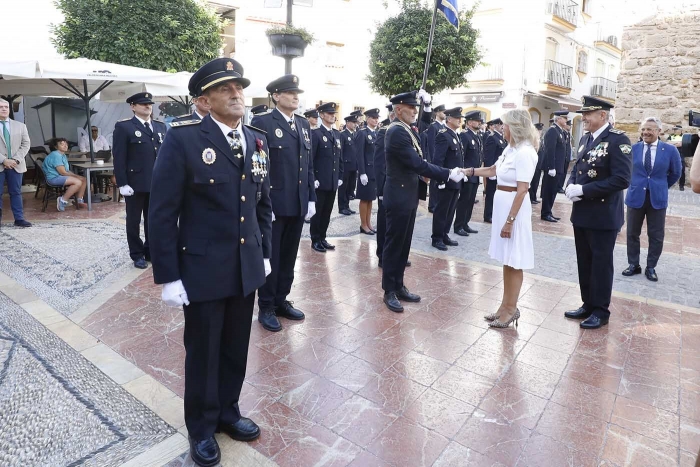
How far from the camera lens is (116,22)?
14.2m

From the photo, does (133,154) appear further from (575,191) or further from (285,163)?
(575,191)

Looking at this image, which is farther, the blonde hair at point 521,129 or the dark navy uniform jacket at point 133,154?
the dark navy uniform jacket at point 133,154

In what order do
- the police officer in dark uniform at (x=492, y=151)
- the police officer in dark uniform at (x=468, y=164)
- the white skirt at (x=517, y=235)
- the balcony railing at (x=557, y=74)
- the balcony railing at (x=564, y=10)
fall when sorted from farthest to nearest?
the balcony railing at (x=557, y=74)
the balcony railing at (x=564, y=10)
the police officer in dark uniform at (x=492, y=151)
the police officer in dark uniform at (x=468, y=164)
the white skirt at (x=517, y=235)

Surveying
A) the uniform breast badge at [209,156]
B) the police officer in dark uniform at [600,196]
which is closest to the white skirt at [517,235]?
the police officer in dark uniform at [600,196]

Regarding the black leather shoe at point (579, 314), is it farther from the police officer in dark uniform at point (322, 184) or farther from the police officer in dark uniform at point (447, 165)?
the police officer in dark uniform at point (322, 184)

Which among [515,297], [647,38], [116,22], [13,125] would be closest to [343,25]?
[116,22]

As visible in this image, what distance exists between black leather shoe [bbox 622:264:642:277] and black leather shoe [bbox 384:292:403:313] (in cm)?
331

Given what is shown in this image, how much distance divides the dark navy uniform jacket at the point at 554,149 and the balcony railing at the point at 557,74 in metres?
15.1

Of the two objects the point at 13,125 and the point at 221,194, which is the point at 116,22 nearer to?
the point at 13,125

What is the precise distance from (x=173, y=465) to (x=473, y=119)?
7.53m

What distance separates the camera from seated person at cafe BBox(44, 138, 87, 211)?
931 cm

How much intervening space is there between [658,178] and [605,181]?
240 centimetres

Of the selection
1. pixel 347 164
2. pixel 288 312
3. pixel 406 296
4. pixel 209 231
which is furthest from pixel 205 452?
pixel 347 164

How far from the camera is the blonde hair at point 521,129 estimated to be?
13.2 feet
